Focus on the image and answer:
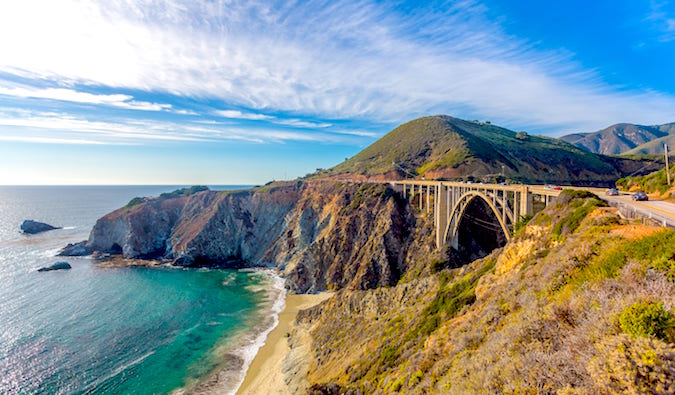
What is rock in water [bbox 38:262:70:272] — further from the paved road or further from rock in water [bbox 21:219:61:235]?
the paved road

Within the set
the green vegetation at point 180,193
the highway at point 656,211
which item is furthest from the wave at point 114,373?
the green vegetation at point 180,193

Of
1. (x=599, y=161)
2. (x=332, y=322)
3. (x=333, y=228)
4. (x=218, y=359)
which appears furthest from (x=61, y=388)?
(x=599, y=161)

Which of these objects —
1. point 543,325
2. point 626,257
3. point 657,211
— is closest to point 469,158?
point 657,211

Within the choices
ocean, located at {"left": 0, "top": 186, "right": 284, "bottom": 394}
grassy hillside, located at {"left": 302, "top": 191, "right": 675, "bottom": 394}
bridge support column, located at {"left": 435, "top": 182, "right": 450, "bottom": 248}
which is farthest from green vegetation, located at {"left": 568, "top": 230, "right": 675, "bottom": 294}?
bridge support column, located at {"left": 435, "top": 182, "right": 450, "bottom": 248}

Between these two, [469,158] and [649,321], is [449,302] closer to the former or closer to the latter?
[649,321]

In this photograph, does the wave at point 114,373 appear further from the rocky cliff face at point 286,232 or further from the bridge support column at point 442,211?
the bridge support column at point 442,211

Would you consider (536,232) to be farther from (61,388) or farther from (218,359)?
(61,388)
